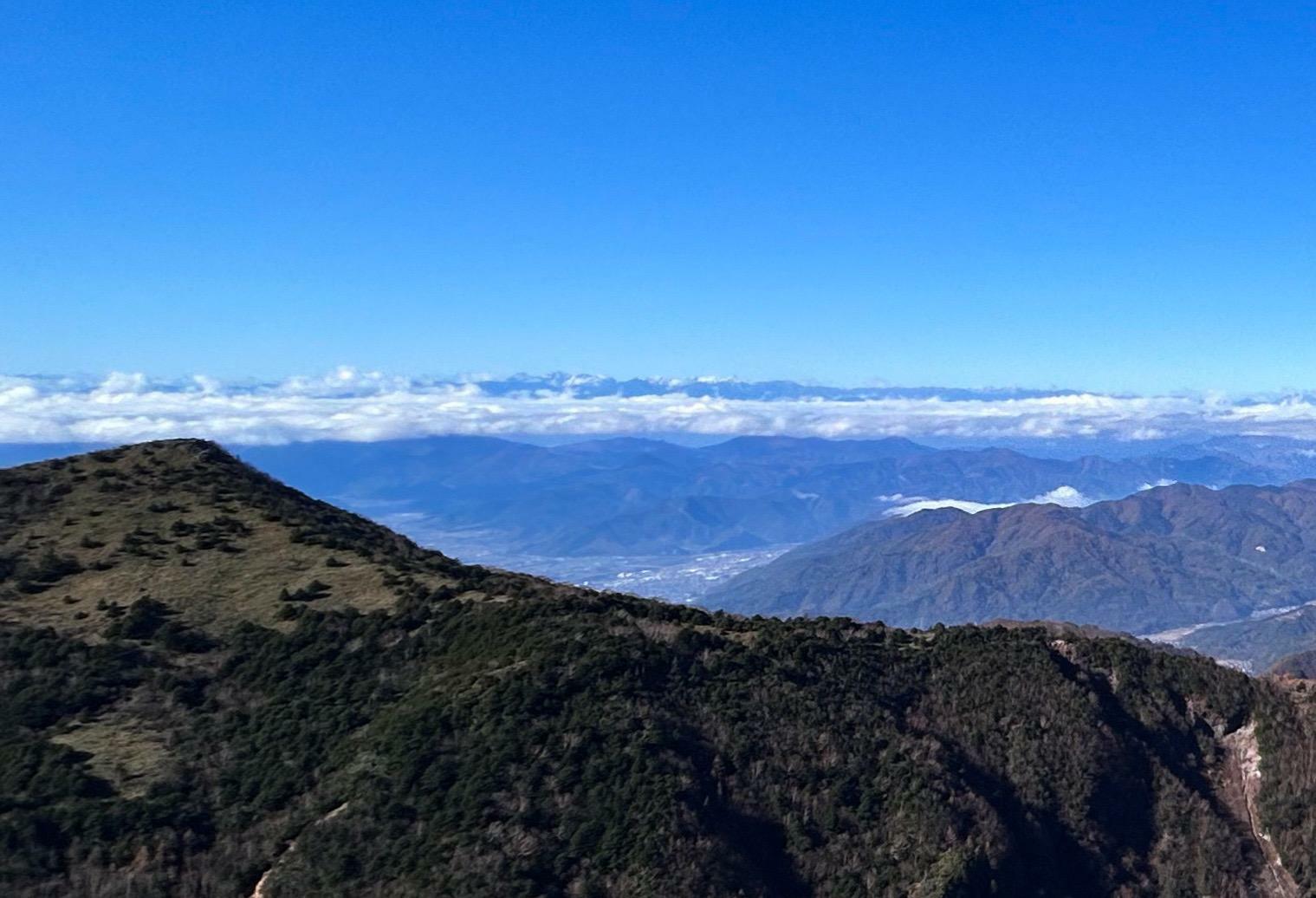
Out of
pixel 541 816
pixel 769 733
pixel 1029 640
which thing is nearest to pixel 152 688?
pixel 541 816

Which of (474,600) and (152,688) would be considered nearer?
(152,688)

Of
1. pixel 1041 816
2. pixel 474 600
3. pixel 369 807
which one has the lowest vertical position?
pixel 1041 816

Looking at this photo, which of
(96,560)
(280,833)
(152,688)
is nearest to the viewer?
(280,833)

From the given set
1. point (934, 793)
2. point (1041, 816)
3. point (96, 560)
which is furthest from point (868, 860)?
point (96, 560)

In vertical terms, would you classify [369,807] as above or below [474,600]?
below

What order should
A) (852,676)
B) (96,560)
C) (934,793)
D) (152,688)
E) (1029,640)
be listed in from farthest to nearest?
(96,560) < (1029,640) < (852,676) < (152,688) < (934,793)

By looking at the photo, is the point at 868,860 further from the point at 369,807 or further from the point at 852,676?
→ the point at 369,807
